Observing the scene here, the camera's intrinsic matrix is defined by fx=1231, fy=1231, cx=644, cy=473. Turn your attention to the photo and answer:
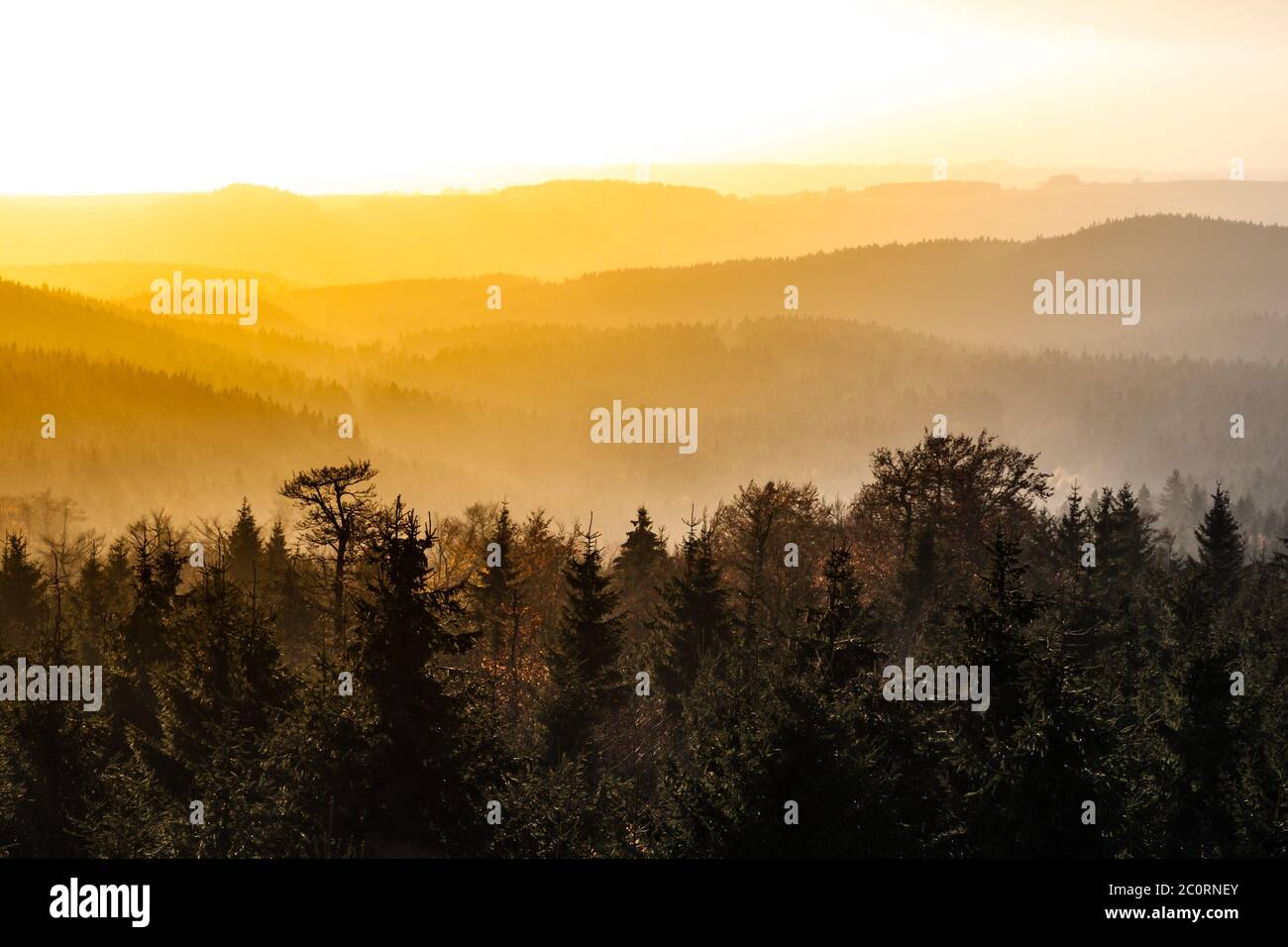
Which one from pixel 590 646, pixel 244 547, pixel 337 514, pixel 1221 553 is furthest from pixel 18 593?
pixel 1221 553

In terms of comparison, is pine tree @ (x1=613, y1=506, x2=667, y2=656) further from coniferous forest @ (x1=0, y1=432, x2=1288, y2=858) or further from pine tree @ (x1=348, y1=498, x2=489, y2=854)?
pine tree @ (x1=348, y1=498, x2=489, y2=854)

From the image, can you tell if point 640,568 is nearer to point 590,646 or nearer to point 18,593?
point 590,646

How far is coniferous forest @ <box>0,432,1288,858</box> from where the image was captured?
24812 mm

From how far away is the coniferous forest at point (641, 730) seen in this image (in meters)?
24.8

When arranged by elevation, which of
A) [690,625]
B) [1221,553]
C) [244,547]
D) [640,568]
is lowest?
[690,625]

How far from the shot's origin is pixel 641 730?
1634 inches

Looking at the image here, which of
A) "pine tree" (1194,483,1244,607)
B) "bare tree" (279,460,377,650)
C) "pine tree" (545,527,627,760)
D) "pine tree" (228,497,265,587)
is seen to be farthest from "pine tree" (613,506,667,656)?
"pine tree" (1194,483,1244,607)

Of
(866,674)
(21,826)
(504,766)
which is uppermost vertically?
(866,674)

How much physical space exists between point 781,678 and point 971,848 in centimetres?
516

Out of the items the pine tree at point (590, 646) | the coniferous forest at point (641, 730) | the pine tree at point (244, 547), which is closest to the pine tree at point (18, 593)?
the pine tree at point (244, 547)

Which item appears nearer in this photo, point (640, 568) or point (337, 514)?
point (337, 514)
